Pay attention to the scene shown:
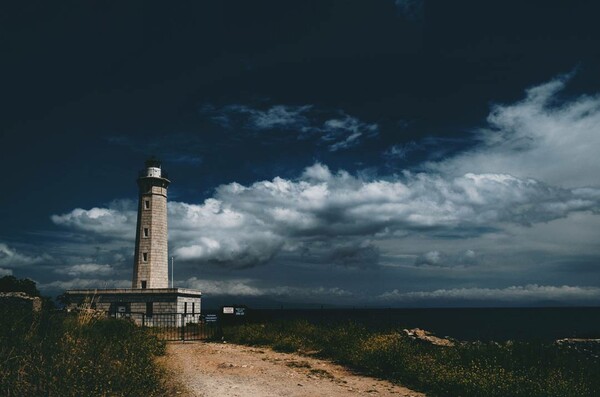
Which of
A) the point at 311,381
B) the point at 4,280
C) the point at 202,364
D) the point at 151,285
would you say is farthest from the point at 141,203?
the point at 311,381

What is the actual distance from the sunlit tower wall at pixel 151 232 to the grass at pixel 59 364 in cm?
2901

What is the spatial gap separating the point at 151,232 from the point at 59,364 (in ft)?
110

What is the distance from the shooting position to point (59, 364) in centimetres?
806

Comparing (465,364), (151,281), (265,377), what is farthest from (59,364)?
(151,281)

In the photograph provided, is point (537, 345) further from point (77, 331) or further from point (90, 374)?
point (77, 331)

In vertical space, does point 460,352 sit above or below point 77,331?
below

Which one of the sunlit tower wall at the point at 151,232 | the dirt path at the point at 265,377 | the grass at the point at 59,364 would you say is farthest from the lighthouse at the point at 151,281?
the grass at the point at 59,364

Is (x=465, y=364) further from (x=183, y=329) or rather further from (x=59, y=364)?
(x=183, y=329)

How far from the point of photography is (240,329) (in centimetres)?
2192

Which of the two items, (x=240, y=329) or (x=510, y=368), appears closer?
(x=510, y=368)

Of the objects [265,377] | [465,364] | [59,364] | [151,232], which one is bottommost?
[265,377]

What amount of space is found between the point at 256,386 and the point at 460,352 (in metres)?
6.06

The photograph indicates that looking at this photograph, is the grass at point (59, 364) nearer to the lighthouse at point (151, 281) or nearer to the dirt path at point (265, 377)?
the dirt path at point (265, 377)

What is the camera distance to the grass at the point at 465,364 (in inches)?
384
